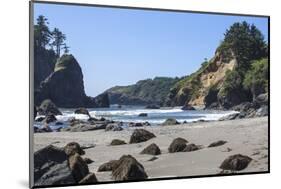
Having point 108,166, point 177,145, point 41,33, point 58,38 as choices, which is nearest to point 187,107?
point 177,145

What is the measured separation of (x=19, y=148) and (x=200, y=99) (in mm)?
1976

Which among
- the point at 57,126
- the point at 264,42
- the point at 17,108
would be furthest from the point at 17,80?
the point at 264,42

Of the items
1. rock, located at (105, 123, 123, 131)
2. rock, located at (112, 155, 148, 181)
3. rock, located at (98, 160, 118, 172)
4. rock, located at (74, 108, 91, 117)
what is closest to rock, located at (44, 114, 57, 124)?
rock, located at (74, 108, 91, 117)

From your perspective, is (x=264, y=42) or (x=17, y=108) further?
(x=264, y=42)

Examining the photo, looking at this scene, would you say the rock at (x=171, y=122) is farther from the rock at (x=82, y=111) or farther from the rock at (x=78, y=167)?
the rock at (x=78, y=167)

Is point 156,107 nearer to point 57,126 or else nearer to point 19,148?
point 57,126

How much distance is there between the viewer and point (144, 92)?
5195 millimetres

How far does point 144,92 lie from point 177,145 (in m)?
0.66

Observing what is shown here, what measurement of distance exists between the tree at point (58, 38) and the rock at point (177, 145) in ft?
4.97

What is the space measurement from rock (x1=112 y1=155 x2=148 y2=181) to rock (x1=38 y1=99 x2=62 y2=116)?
0.81 m

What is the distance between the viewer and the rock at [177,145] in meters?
5.28

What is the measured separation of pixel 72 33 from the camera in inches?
196

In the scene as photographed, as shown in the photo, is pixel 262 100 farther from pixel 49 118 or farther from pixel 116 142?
pixel 49 118

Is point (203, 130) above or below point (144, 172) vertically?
above
